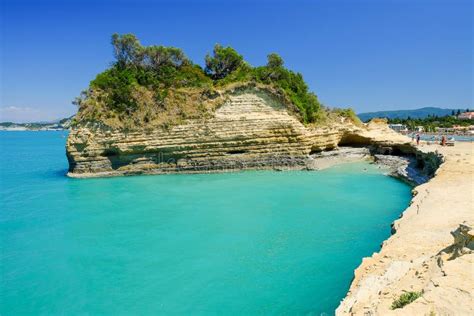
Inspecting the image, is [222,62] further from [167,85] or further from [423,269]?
[423,269]

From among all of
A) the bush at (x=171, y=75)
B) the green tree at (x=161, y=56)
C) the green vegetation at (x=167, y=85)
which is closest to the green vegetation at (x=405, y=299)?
the green vegetation at (x=167, y=85)

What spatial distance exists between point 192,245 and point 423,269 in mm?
8173

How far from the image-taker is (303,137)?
3028 centimetres

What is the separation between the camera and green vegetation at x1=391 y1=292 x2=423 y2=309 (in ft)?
18.6

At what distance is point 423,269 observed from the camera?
6906 millimetres

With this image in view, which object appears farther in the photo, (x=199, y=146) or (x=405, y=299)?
(x=199, y=146)

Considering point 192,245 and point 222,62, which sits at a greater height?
point 222,62

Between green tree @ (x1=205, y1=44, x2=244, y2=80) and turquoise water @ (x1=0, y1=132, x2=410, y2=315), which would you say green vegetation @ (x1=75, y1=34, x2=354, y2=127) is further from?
turquoise water @ (x1=0, y1=132, x2=410, y2=315)

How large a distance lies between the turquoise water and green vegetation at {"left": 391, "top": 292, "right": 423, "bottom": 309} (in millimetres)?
Answer: 2846

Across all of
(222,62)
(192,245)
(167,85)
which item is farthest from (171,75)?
(192,245)

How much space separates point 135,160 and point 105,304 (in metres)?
21.6

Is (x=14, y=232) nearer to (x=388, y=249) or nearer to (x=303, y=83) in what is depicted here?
(x=388, y=249)

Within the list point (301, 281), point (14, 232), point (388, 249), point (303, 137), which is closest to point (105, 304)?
point (301, 281)

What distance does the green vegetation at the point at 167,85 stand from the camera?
29.8 metres
